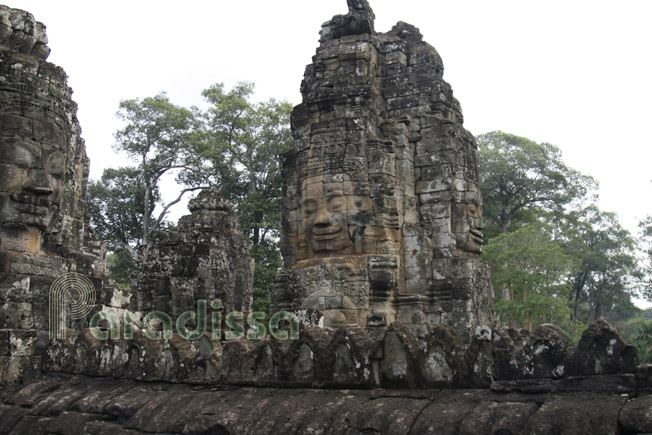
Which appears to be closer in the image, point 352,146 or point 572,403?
point 572,403

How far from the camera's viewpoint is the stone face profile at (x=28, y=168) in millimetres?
7066

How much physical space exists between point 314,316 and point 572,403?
262 inches

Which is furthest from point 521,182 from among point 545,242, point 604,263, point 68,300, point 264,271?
point 68,300

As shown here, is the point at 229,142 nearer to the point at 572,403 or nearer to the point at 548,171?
the point at 548,171

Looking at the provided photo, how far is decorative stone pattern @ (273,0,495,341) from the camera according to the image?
34.8 ft

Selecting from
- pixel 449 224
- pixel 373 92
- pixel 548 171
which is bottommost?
pixel 449 224

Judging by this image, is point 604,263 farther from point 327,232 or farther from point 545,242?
point 327,232

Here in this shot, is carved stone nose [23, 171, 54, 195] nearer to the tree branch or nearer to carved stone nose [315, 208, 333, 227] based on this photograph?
carved stone nose [315, 208, 333, 227]

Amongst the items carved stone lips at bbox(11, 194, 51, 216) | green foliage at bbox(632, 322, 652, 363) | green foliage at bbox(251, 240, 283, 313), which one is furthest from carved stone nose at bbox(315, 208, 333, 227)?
green foliage at bbox(251, 240, 283, 313)

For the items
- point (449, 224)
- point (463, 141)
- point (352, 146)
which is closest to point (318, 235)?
point (352, 146)

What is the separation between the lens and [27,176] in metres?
7.16

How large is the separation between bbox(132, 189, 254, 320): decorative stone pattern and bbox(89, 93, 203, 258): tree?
2009 centimetres

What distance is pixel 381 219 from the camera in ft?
35.4

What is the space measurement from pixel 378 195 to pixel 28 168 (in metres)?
5.57
